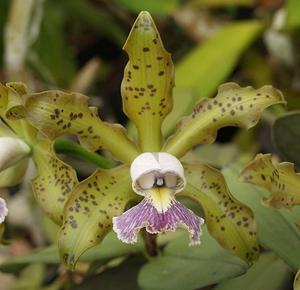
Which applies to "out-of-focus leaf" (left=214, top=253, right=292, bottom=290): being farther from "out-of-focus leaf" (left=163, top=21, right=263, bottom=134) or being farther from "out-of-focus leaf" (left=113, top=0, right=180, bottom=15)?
"out-of-focus leaf" (left=113, top=0, right=180, bottom=15)

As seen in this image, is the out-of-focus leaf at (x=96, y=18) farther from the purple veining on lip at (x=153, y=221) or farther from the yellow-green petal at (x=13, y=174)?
the purple veining on lip at (x=153, y=221)

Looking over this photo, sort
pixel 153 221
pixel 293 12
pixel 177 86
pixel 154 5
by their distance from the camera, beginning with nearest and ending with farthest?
pixel 153 221 < pixel 293 12 < pixel 177 86 < pixel 154 5

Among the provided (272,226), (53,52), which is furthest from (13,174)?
(53,52)

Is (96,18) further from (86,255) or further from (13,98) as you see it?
(13,98)

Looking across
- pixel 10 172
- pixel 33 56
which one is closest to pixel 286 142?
pixel 10 172

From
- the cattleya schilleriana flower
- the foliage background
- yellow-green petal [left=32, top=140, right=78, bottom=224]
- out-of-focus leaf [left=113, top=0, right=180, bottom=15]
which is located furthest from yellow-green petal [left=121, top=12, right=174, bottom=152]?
out-of-focus leaf [left=113, top=0, right=180, bottom=15]

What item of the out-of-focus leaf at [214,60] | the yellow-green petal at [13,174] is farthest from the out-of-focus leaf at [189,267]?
the out-of-focus leaf at [214,60]
